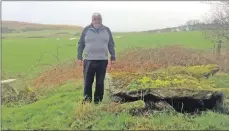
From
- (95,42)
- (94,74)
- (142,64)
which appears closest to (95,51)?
Answer: (95,42)

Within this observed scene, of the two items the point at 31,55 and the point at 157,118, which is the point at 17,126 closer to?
the point at 157,118

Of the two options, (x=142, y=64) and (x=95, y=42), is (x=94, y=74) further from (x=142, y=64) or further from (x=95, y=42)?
(x=142, y=64)

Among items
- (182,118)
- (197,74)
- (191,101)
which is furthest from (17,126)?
(197,74)

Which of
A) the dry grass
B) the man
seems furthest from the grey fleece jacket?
the dry grass

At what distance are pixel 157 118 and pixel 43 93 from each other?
5470mm

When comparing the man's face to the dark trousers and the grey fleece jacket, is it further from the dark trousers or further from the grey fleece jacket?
the dark trousers

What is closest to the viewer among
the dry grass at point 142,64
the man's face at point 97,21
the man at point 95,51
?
the man's face at point 97,21

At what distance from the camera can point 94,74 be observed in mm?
10250

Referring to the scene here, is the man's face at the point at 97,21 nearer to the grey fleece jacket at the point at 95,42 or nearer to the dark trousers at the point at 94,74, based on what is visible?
the grey fleece jacket at the point at 95,42

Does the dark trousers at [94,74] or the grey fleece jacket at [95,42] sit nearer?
the grey fleece jacket at [95,42]

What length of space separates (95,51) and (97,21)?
772 mm

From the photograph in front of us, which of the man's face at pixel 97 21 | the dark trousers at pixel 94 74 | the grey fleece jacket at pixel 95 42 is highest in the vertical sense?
the man's face at pixel 97 21

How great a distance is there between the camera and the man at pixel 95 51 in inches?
390

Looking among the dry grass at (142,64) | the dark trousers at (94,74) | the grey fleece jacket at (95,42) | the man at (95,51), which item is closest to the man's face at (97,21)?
the man at (95,51)
